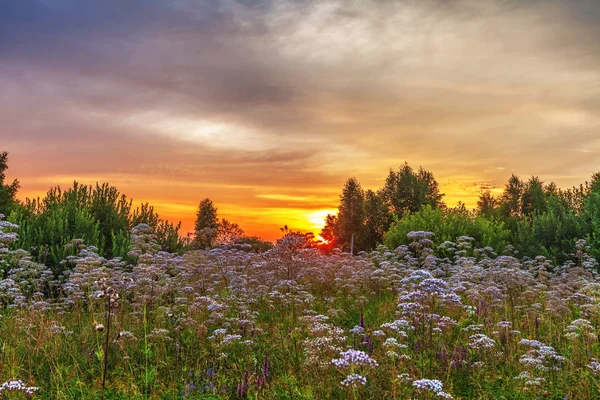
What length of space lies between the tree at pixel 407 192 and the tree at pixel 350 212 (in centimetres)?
283

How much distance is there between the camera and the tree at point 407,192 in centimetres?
4084

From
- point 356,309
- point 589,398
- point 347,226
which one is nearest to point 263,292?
point 356,309

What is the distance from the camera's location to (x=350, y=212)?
45.8 m

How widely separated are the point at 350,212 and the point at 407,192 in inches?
268

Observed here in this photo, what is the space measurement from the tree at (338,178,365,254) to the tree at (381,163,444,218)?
2.83 meters

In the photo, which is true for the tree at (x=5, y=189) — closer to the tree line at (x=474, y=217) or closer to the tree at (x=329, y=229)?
the tree line at (x=474, y=217)

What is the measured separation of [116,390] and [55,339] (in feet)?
6.17

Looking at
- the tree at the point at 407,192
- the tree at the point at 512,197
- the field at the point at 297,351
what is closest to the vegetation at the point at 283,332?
the field at the point at 297,351

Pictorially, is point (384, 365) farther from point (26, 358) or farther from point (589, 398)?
point (26, 358)

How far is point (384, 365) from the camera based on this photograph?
6.17 m

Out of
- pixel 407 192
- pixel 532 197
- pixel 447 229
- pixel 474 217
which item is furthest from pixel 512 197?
pixel 447 229

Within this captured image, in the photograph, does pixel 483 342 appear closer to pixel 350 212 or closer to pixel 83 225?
pixel 83 225

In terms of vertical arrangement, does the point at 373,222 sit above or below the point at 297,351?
above

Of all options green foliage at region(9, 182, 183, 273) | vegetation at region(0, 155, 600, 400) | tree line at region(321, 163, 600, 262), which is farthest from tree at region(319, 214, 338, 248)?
vegetation at region(0, 155, 600, 400)
